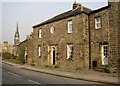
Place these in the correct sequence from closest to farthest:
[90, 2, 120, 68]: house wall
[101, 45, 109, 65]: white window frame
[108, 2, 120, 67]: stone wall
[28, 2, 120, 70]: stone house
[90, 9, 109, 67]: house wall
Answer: [108, 2, 120, 67]: stone wall, [90, 2, 120, 68]: house wall, [28, 2, 120, 70]: stone house, [90, 9, 109, 67]: house wall, [101, 45, 109, 65]: white window frame

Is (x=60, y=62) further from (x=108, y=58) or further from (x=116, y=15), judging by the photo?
(x=116, y=15)

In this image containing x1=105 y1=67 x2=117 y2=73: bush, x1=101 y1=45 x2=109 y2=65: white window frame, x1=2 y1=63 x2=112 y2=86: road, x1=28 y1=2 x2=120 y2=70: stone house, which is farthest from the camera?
x1=101 y1=45 x2=109 y2=65: white window frame

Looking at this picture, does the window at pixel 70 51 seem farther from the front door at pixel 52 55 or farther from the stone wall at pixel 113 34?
the stone wall at pixel 113 34

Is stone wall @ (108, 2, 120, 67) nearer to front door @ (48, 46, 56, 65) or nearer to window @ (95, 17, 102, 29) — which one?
window @ (95, 17, 102, 29)

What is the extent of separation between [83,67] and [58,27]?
726 cm

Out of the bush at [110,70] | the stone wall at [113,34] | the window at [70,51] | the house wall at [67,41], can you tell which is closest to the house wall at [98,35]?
the stone wall at [113,34]

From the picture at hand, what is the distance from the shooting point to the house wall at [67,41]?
23691 mm

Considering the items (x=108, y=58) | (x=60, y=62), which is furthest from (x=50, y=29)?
(x=108, y=58)

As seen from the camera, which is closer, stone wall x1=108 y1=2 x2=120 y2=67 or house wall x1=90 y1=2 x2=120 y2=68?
stone wall x1=108 y1=2 x2=120 y2=67

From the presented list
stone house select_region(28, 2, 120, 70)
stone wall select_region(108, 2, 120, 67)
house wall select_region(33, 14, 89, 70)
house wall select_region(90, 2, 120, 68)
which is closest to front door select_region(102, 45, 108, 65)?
stone house select_region(28, 2, 120, 70)

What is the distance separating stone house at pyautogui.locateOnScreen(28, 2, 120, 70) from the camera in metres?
20.3

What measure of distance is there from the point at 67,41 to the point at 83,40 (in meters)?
2.83

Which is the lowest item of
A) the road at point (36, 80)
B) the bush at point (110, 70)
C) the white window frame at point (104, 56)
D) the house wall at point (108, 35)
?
the road at point (36, 80)

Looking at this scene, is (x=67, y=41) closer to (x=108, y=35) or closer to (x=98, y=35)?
(x=98, y=35)
